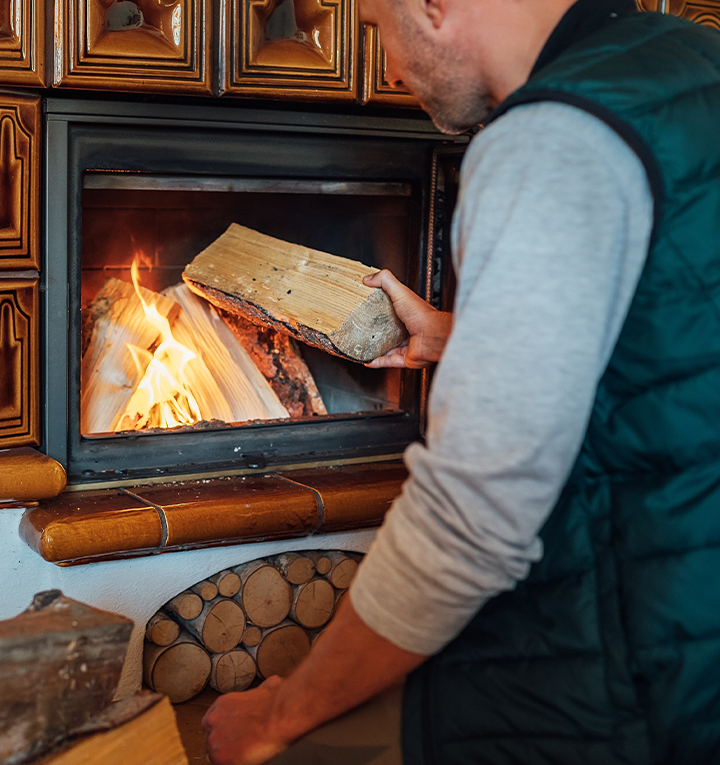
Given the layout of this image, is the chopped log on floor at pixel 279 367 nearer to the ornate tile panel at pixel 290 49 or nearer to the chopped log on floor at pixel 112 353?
the chopped log on floor at pixel 112 353

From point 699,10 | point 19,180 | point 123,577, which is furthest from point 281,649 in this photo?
point 699,10

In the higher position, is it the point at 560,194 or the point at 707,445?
the point at 560,194

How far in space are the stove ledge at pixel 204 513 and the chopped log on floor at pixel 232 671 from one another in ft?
0.80

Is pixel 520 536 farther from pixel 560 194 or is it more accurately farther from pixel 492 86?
pixel 492 86

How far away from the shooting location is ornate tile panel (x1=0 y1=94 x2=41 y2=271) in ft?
5.03

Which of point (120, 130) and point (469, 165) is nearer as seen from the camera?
point (469, 165)

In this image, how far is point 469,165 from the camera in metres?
0.80

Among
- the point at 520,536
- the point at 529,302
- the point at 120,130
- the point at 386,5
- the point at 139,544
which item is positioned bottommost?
the point at 139,544

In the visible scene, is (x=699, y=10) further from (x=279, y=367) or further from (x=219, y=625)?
(x=219, y=625)

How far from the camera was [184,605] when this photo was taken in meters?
1.74

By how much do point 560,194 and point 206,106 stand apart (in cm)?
115

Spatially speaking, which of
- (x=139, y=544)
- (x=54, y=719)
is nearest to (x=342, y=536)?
(x=139, y=544)

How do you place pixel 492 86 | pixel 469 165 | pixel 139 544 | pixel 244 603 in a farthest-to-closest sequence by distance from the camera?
pixel 244 603 → pixel 139 544 → pixel 492 86 → pixel 469 165

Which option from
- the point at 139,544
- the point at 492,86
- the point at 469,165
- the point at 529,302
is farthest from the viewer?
the point at 139,544
